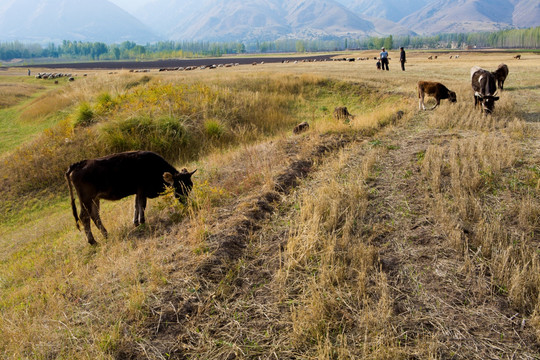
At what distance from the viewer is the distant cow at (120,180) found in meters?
6.38

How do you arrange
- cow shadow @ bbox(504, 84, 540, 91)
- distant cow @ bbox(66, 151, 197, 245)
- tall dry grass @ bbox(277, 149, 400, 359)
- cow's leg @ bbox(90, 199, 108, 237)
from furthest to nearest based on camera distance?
1. cow shadow @ bbox(504, 84, 540, 91)
2. cow's leg @ bbox(90, 199, 108, 237)
3. distant cow @ bbox(66, 151, 197, 245)
4. tall dry grass @ bbox(277, 149, 400, 359)

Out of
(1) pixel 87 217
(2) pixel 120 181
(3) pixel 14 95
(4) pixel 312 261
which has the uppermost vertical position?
(3) pixel 14 95

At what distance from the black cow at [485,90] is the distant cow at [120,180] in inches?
462

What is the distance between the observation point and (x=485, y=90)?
12875 millimetres

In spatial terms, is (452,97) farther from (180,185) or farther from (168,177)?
(168,177)

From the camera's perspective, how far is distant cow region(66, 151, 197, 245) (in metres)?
6.38

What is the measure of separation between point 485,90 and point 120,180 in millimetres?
13765

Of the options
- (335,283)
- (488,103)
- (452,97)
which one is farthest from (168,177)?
(452,97)

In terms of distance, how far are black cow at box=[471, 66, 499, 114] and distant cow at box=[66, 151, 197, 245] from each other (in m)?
11.7

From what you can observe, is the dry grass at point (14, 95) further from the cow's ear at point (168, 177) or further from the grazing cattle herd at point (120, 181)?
the cow's ear at point (168, 177)

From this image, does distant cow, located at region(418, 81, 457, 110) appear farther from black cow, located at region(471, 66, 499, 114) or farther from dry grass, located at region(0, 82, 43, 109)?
dry grass, located at region(0, 82, 43, 109)

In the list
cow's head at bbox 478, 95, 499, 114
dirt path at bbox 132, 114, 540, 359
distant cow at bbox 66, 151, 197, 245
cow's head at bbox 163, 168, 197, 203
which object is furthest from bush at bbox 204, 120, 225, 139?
cow's head at bbox 478, 95, 499, 114

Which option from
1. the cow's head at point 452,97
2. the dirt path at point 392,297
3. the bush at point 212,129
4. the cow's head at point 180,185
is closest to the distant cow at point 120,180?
the cow's head at point 180,185

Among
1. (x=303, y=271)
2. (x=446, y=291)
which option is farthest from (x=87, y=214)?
(x=446, y=291)
